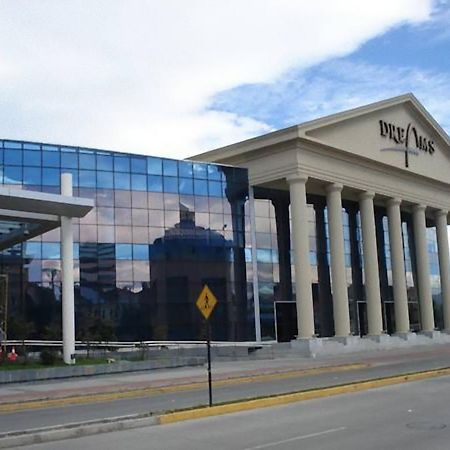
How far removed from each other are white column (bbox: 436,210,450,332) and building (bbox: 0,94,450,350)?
7410 mm

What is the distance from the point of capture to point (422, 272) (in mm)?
49594

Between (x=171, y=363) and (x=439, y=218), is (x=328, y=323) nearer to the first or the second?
(x=439, y=218)

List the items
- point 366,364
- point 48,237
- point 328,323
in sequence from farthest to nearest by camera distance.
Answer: point 328,323 → point 48,237 → point 366,364

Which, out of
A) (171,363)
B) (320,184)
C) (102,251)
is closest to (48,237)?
(102,251)

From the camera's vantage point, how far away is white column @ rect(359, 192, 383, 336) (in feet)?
141

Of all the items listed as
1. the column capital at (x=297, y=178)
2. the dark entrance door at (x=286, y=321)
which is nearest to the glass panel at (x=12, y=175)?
the column capital at (x=297, y=178)

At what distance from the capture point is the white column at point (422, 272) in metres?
49.1

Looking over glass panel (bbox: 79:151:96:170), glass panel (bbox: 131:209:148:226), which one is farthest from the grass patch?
glass panel (bbox: 79:151:96:170)

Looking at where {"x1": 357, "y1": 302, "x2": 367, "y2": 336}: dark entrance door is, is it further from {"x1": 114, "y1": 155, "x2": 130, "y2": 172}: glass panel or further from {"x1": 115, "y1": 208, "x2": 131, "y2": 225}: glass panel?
{"x1": 114, "y1": 155, "x2": 130, "y2": 172}: glass panel

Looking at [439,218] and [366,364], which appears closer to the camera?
[366,364]

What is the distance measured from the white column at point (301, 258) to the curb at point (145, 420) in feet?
66.1

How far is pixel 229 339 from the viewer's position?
39.2 metres

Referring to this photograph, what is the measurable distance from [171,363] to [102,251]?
1163 cm

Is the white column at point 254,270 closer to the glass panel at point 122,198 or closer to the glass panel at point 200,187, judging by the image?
the glass panel at point 200,187
